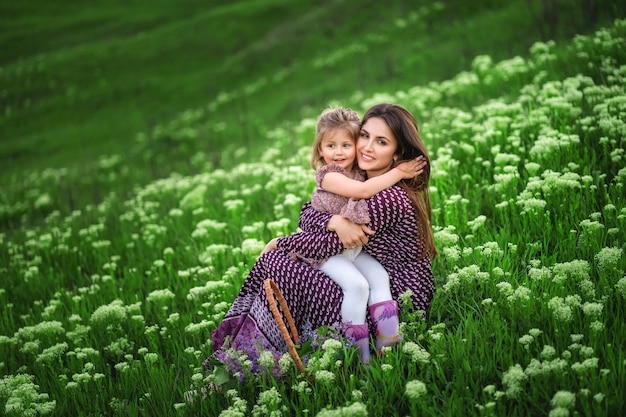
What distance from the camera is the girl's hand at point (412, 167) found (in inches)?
176

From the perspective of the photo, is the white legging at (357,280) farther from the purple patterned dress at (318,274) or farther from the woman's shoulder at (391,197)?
the woman's shoulder at (391,197)

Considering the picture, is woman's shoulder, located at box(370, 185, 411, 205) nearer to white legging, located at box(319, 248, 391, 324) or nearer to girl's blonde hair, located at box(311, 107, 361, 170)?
white legging, located at box(319, 248, 391, 324)

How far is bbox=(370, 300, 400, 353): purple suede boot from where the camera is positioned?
4027 millimetres

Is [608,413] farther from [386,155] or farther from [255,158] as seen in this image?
[255,158]

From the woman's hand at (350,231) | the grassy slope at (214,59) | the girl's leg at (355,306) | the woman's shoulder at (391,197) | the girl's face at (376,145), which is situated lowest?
the girl's leg at (355,306)

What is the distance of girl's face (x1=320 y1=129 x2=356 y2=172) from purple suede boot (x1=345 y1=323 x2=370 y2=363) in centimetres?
139

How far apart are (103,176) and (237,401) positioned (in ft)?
45.4

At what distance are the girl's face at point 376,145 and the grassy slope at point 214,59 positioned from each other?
27.2ft

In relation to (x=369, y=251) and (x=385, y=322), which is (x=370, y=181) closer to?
(x=369, y=251)

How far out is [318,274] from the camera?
4.25 meters

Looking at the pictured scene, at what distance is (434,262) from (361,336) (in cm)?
144

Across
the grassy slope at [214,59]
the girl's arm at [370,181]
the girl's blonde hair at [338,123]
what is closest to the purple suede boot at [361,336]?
the girl's arm at [370,181]

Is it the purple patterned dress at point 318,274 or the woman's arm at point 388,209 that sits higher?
the woman's arm at point 388,209

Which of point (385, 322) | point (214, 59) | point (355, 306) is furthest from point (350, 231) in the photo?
point (214, 59)
